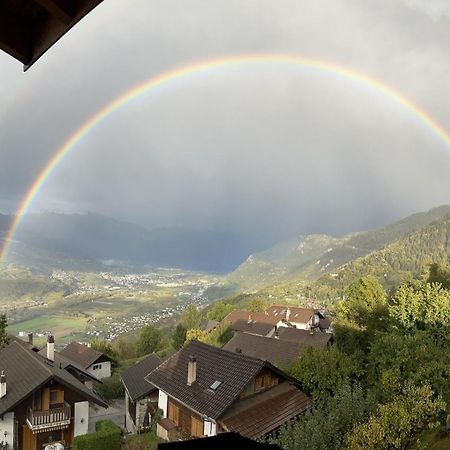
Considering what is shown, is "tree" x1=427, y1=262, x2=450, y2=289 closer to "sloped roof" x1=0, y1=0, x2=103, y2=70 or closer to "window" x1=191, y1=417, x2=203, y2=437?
"window" x1=191, y1=417, x2=203, y2=437

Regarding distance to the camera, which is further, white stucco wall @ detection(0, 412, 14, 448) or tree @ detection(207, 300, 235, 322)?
tree @ detection(207, 300, 235, 322)

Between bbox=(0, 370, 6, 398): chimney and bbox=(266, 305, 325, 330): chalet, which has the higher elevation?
bbox=(266, 305, 325, 330): chalet

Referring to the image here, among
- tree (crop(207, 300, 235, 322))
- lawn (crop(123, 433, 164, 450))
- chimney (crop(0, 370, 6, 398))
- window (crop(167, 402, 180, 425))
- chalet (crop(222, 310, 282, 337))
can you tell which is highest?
tree (crop(207, 300, 235, 322))

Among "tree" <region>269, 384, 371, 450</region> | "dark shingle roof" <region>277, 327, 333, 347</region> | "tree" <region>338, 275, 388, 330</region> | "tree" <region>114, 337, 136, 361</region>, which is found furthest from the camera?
"tree" <region>114, 337, 136, 361</region>

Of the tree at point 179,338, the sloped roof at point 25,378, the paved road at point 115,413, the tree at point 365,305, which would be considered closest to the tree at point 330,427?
the sloped roof at point 25,378

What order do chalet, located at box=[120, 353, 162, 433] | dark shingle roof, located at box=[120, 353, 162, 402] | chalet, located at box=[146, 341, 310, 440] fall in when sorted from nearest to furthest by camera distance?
chalet, located at box=[146, 341, 310, 440], chalet, located at box=[120, 353, 162, 433], dark shingle roof, located at box=[120, 353, 162, 402]

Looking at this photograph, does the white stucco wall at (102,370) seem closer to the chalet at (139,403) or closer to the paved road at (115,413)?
the paved road at (115,413)

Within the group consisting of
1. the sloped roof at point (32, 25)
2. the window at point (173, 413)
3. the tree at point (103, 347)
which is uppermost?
the tree at point (103, 347)

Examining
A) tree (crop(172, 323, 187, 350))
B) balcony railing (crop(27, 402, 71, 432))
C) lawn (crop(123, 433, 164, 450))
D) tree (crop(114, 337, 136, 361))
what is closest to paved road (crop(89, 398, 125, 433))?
balcony railing (crop(27, 402, 71, 432))

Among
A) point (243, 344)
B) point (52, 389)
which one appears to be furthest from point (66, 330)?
point (52, 389)
